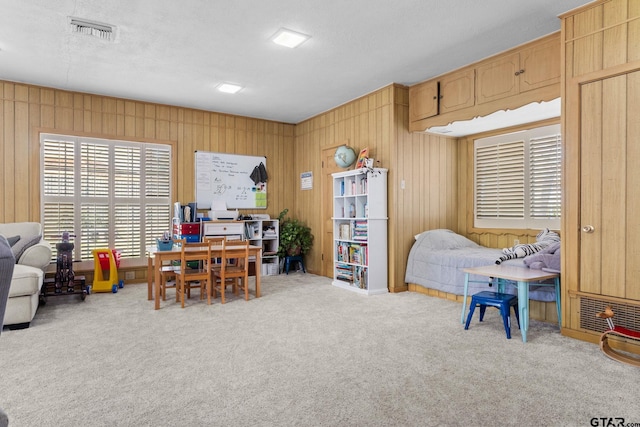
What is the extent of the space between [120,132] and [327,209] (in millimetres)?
3414

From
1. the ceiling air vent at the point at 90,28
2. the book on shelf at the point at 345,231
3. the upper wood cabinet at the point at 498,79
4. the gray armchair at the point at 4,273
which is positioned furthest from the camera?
the book on shelf at the point at 345,231

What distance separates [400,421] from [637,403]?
54.2 inches

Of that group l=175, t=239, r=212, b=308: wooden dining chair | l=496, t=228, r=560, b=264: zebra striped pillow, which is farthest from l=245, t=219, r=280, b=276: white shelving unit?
l=496, t=228, r=560, b=264: zebra striped pillow

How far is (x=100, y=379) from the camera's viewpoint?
2.44 metres

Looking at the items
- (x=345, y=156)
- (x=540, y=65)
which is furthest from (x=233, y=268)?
(x=540, y=65)

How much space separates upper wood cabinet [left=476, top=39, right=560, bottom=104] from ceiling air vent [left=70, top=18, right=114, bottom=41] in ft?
12.5

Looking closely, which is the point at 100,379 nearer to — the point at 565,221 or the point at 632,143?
the point at 565,221

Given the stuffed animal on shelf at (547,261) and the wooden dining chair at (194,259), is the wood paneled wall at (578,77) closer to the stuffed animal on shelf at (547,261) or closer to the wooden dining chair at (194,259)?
the stuffed animal on shelf at (547,261)

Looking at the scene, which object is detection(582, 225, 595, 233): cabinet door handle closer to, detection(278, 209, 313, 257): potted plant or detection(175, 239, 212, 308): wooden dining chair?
detection(175, 239, 212, 308): wooden dining chair

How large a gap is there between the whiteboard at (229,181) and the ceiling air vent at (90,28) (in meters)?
2.78

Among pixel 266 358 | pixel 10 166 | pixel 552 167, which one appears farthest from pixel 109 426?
pixel 552 167

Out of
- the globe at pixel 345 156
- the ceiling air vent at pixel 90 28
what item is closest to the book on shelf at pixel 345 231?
the globe at pixel 345 156

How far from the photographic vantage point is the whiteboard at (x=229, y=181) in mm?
6277

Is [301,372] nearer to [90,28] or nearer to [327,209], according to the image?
[90,28]
